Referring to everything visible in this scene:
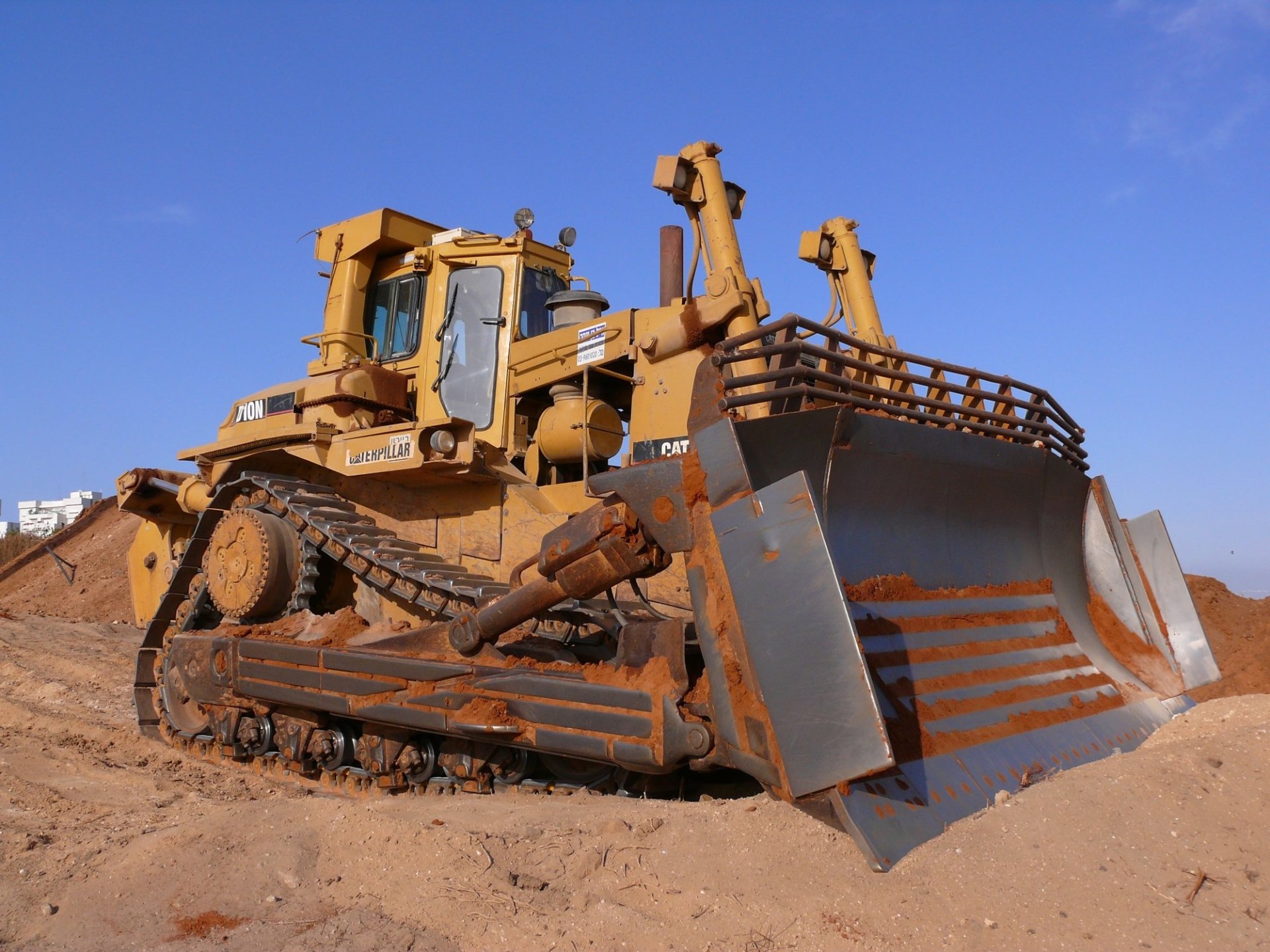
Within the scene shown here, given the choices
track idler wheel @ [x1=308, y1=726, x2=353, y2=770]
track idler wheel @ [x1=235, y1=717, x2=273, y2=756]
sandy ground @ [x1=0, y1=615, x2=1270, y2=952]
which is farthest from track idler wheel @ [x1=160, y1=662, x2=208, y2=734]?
sandy ground @ [x1=0, y1=615, x2=1270, y2=952]

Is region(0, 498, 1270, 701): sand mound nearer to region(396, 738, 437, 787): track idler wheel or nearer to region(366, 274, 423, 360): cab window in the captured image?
region(366, 274, 423, 360): cab window

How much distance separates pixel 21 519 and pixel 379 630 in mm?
28826

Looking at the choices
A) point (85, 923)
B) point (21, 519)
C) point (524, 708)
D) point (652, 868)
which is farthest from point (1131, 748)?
point (21, 519)

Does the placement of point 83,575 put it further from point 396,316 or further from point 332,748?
point 332,748

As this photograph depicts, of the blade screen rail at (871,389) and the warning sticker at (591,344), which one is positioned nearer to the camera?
the blade screen rail at (871,389)

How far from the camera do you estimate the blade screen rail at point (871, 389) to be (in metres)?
3.67

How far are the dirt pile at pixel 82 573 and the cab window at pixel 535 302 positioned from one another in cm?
1150

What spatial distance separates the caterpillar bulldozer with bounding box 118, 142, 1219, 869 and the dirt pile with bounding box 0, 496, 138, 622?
29.3 ft

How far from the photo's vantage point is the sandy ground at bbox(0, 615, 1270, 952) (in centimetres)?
273

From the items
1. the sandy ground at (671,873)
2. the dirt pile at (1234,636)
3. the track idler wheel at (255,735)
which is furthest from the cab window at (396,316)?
the dirt pile at (1234,636)

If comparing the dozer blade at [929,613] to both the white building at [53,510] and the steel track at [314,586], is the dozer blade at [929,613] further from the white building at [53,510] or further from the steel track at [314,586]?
the white building at [53,510]

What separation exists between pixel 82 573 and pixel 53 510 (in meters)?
14.9

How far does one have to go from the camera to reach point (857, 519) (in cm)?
406

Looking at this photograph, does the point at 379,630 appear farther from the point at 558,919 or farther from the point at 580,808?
the point at 558,919
